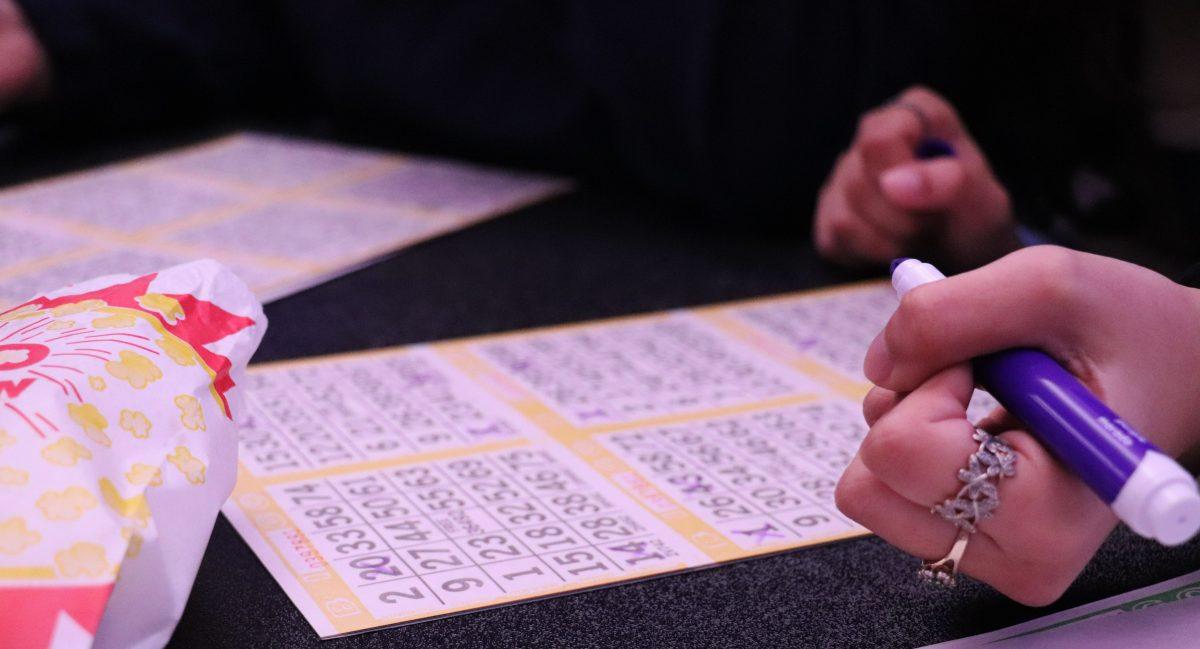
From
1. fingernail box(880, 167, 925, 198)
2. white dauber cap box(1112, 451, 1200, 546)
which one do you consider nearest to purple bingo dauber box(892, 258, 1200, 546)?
white dauber cap box(1112, 451, 1200, 546)

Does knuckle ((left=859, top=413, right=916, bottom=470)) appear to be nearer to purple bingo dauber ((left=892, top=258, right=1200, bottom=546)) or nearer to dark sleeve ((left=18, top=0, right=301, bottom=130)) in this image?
purple bingo dauber ((left=892, top=258, right=1200, bottom=546))

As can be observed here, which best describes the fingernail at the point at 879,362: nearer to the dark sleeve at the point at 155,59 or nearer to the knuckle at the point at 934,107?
the knuckle at the point at 934,107

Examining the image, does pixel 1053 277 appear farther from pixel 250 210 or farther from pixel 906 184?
pixel 250 210

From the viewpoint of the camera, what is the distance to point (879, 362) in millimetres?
300

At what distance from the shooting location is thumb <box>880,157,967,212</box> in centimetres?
63

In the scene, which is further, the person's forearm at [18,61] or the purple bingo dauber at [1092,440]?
the person's forearm at [18,61]

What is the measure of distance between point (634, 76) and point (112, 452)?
21.9 inches

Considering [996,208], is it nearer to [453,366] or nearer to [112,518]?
[453,366]

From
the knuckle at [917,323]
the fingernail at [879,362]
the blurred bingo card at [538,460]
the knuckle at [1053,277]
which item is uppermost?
the knuckle at [1053,277]

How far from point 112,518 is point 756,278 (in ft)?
1.58

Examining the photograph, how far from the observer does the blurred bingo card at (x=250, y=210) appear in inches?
24.9

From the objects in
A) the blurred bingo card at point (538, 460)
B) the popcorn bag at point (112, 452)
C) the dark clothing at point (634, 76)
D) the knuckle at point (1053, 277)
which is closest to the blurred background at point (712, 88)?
the dark clothing at point (634, 76)

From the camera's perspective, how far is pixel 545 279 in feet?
2.16

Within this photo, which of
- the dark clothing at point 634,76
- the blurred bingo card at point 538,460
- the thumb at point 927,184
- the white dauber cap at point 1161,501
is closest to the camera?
the white dauber cap at point 1161,501
